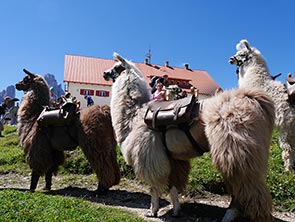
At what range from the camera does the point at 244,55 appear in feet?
22.0

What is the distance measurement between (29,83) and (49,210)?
3549 mm

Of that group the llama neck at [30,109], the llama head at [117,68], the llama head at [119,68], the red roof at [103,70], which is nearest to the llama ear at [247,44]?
the llama head at [119,68]

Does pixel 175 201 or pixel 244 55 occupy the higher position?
pixel 244 55

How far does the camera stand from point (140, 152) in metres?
4.41

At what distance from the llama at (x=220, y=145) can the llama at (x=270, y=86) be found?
6.96 ft

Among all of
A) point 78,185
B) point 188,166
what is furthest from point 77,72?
point 188,166

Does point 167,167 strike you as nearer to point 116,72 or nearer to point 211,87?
point 116,72

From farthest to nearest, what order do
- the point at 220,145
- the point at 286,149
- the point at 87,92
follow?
the point at 87,92, the point at 286,149, the point at 220,145

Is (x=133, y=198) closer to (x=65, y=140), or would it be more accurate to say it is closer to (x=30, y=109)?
(x=65, y=140)

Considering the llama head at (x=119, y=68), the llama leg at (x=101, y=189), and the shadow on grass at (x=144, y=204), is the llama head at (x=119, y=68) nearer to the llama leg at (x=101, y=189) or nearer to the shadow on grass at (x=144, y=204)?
the llama leg at (x=101, y=189)

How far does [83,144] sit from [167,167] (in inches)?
81.3

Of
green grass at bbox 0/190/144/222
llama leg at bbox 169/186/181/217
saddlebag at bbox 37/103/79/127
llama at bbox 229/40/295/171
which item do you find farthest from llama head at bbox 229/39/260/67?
green grass at bbox 0/190/144/222

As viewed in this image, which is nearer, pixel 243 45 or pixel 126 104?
pixel 126 104

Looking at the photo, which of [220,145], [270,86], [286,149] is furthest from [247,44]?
[220,145]
